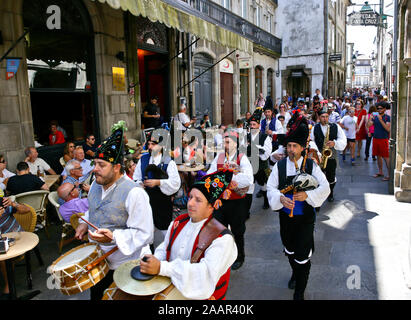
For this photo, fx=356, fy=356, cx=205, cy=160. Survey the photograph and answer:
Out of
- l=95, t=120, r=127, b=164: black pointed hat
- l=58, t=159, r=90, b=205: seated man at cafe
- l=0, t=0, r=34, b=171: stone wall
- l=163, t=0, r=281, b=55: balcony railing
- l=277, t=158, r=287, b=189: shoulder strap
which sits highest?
l=163, t=0, r=281, b=55: balcony railing

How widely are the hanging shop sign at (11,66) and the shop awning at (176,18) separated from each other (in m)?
2.55

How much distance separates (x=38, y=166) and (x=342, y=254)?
5.99m

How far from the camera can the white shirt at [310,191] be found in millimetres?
3828

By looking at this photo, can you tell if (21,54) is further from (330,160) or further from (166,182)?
(330,160)

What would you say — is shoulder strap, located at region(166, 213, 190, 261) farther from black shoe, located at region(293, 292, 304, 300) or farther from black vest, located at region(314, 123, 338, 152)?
black vest, located at region(314, 123, 338, 152)

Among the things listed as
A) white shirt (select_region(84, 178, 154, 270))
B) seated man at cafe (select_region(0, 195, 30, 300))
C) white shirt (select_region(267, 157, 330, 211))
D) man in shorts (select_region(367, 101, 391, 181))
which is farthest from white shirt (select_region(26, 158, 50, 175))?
man in shorts (select_region(367, 101, 391, 181))

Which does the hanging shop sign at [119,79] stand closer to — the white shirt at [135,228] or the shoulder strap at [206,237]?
the white shirt at [135,228]

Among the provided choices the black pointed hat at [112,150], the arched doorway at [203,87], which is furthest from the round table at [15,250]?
the arched doorway at [203,87]

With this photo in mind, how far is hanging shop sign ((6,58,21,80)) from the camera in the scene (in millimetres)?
6777

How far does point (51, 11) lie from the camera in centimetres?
791

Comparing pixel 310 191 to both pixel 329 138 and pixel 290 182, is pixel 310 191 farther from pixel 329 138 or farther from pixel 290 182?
pixel 329 138

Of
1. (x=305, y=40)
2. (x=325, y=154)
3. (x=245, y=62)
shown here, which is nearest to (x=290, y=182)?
(x=325, y=154)

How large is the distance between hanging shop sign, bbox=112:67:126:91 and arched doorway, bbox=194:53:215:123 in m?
5.51

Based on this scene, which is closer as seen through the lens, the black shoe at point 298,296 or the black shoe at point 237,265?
the black shoe at point 298,296
